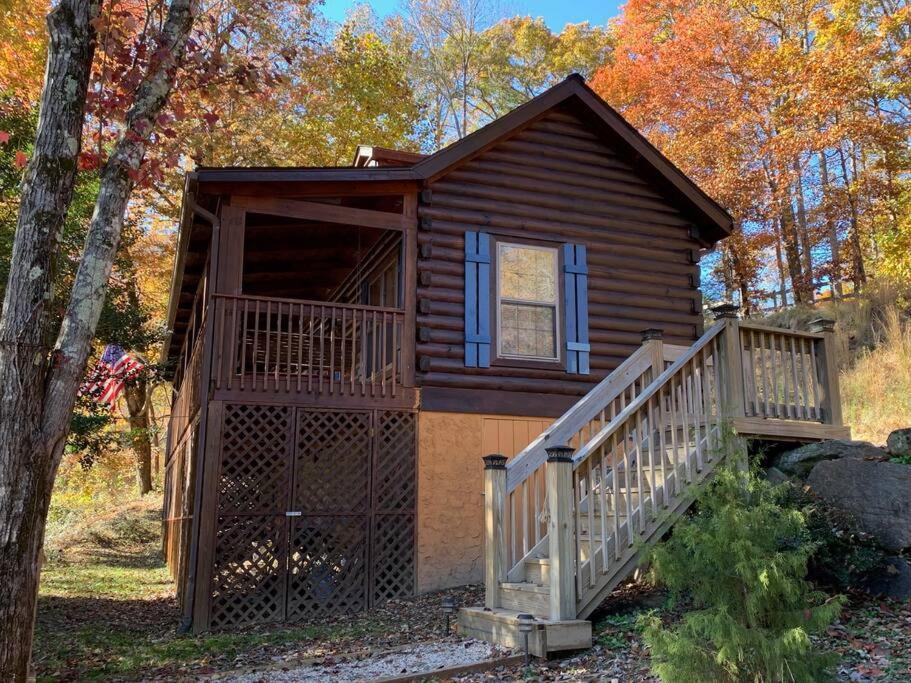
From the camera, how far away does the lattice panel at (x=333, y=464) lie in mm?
9812

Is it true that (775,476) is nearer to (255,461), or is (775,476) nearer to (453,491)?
(453,491)

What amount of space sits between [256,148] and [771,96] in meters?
15.3

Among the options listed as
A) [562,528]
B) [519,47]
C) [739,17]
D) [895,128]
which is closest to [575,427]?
[562,528]

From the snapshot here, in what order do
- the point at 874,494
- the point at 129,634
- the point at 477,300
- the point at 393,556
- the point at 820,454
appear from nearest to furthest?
1. the point at 874,494
2. the point at 820,454
3. the point at 129,634
4. the point at 393,556
5. the point at 477,300

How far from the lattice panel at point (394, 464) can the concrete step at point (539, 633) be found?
2.96 meters

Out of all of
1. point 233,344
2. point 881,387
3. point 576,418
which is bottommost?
point 576,418

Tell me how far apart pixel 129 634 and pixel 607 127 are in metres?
9.53

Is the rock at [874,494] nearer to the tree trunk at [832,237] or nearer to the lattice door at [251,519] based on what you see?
the lattice door at [251,519]

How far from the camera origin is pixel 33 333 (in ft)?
18.4

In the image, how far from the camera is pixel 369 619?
30.2ft

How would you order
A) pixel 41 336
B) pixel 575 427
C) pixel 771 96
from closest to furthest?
pixel 41 336
pixel 575 427
pixel 771 96

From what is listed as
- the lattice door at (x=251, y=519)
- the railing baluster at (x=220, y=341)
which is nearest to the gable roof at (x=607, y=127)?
the railing baluster at (x=220, y=341)

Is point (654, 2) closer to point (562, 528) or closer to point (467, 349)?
point (467, 349)

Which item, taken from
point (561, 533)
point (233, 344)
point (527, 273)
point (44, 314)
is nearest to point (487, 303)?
point (527, 273)
